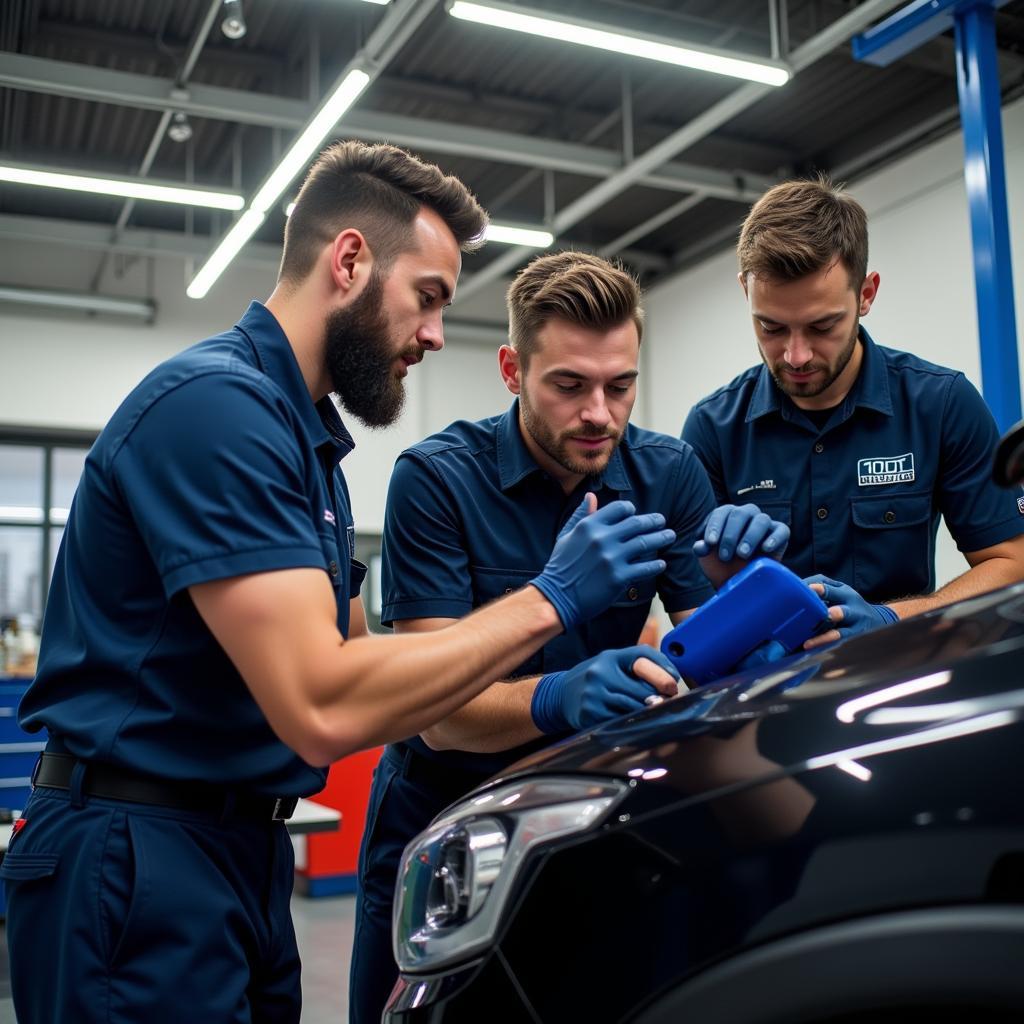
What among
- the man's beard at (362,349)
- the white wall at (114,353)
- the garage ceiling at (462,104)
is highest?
the garage ceiling at (462,104)

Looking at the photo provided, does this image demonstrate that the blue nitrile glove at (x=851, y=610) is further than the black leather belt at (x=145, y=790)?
Yes

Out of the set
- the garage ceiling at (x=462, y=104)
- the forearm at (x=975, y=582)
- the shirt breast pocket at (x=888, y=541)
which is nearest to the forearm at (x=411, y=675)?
the forearm at (x=975, y=582)

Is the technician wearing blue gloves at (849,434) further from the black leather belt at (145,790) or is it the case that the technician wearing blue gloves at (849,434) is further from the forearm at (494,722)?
the black leather belt at (145,790)

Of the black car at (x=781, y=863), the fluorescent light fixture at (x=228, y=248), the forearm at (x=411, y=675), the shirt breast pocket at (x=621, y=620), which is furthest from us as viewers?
the fluorescent light fixture at (x=228, y=248)

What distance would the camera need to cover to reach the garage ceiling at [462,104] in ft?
19.6

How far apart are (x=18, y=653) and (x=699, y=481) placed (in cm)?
507

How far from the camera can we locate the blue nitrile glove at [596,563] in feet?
4.37

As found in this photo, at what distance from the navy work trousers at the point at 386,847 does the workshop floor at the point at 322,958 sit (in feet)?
5.94

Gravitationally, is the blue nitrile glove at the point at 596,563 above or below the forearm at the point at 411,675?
above

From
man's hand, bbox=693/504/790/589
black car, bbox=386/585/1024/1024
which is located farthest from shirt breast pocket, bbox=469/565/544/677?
black car, bbox=386/585/1024/1024

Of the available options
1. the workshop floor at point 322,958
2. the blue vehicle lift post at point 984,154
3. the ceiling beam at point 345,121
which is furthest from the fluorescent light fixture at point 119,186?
the workshop floor at point 322,958

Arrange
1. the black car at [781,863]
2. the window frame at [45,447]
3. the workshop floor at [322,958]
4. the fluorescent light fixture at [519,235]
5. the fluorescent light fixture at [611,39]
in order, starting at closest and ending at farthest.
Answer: the black car at [781,863]
the workshop floor at [322,958]
the fluorescent light fixture at [611,39]
the fluorescent light fixture at [519,235]
the window frame at [45,447]

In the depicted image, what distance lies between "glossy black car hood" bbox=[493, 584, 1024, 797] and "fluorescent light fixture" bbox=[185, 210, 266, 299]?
5.81 m

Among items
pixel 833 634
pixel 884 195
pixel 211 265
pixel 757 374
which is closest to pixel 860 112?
pixel 884 195
